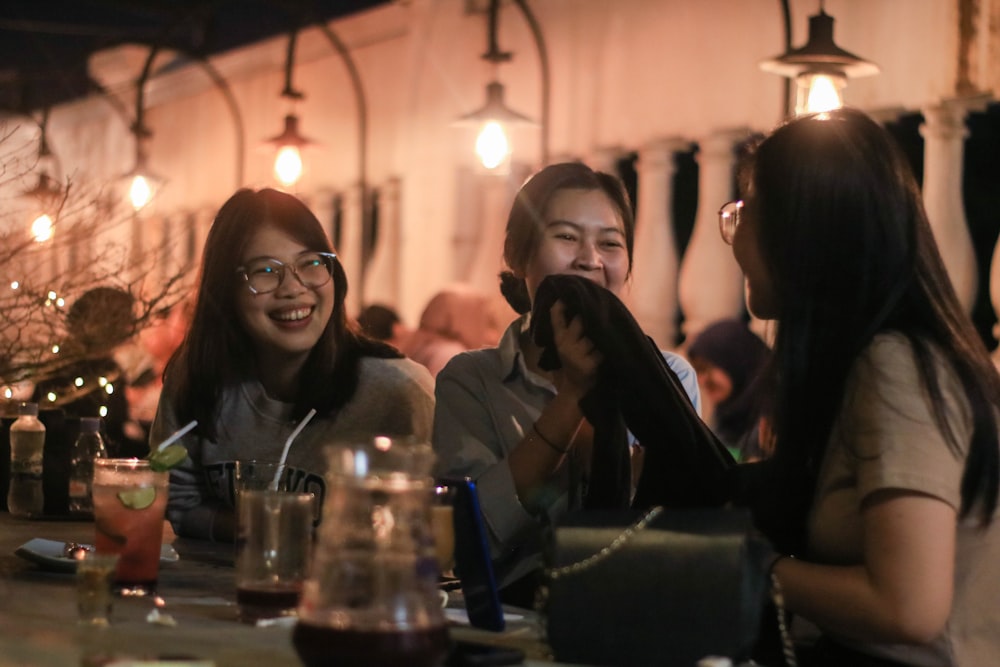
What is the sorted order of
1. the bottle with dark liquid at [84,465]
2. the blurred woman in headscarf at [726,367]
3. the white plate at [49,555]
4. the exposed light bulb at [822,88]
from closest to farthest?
1. the white plate at [49,555]
2. the bottle with dark liquid at [84,465]
3. the exposed light bulb at [822,88]
4. the blurred woman in headscarf at [726,367]

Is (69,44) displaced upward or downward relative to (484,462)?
upward

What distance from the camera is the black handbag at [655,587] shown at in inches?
62.8

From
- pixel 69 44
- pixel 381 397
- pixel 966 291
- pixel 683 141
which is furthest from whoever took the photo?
pixel 69 44

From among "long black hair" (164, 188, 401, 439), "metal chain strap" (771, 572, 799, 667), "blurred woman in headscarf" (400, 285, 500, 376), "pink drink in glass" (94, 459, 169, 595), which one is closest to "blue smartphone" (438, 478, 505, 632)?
"metal chain strap" (771, 572, 799, 667)

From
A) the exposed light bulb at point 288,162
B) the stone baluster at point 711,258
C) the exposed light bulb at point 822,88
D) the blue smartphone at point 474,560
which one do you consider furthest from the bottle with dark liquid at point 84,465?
the exposed light bulb at point 288,162

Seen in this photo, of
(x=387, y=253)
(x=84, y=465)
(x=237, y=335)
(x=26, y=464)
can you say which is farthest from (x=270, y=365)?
(x=387, y=253)

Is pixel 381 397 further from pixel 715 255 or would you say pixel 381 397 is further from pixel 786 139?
pixel 715 255

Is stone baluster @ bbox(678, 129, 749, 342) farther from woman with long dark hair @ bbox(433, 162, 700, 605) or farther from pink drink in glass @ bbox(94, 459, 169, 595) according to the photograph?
pink drink in glass @ bbox(94, 459, 169, 595)

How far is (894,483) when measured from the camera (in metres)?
1.73

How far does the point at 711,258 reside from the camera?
6.66 metres

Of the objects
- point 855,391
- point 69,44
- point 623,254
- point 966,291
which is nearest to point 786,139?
point 855,391

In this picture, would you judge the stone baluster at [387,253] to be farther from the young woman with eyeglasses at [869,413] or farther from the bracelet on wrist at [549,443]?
the young woman with eyeglasses at [869,413]

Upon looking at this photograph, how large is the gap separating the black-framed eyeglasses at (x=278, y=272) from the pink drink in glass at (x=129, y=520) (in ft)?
3.26

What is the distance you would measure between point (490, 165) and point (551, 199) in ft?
11.8
